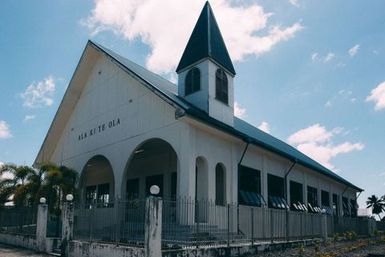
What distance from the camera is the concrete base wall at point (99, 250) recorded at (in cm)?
1137

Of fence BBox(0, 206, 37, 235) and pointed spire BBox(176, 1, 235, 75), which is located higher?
pointed spire BBox(176, 1, 235, 75)

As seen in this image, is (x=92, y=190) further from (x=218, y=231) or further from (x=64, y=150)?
(x=218, y=231)

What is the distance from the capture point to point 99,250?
41.9 ft

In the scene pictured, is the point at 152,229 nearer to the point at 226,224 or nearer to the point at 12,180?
the point at 226,224

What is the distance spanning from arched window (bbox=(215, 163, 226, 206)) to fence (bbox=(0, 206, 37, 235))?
794 cm

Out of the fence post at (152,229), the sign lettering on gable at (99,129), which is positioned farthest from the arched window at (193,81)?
the fence post at (152,229)

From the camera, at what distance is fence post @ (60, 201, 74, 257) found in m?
14.5

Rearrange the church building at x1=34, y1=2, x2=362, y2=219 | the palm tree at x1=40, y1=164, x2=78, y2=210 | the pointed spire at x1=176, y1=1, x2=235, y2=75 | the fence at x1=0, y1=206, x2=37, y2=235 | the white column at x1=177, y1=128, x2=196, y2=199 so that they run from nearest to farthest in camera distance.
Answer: the white column at x1=177, y1=128, x2=196, y2=199
the church building at x1=34, y1=2, x2=362, y2=219
the fence at x1=0, y1=206, x2=37, y2=235
the palm tree at x1=40, y1=164, x2=78, y2=210
the pointed spire at x1=176, y1=1, x2=235, y2=75

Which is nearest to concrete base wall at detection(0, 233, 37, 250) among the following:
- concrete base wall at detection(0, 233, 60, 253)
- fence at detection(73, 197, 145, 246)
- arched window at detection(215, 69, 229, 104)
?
concrete base wall at detection(0, 233, 60, 253)

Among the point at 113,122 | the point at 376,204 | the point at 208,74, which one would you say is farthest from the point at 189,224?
the point at 376,204

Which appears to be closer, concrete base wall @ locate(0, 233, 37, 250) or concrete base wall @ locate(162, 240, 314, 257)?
concrete base wall @ locate(162, 240, 314, 257)

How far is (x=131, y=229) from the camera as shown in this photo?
40.6ft

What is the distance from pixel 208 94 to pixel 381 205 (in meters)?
56.5

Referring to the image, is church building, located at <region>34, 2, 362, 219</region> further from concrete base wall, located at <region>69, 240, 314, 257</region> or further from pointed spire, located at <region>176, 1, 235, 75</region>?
concrete base wall, located at <region>69, 240, 314, 257</region>
